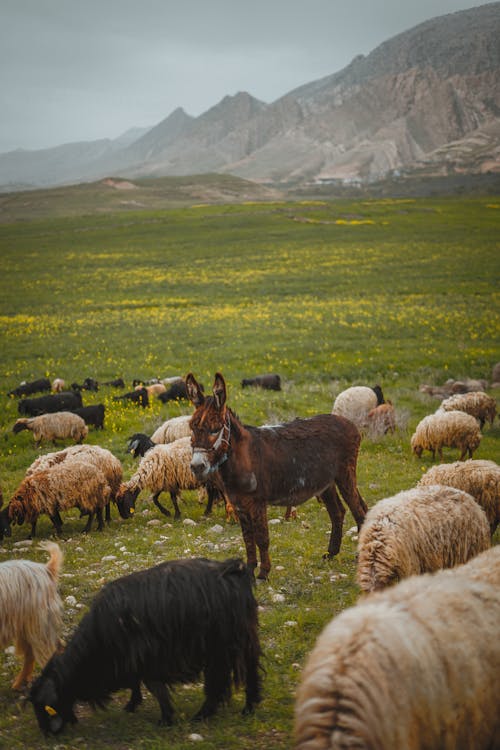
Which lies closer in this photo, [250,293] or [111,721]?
[111,721]

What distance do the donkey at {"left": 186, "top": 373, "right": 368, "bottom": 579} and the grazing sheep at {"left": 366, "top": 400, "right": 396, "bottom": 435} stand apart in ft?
22.4

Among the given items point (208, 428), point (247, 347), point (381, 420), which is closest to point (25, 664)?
point (208, 428)

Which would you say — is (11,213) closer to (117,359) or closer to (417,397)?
(117,359)

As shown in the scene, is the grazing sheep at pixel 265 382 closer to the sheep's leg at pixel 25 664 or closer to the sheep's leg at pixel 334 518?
the sheep's leg at pixel 334 518

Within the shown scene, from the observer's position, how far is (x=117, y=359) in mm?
26344

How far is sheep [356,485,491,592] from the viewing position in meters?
6.13

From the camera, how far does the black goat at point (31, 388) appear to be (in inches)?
817

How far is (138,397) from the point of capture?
19.4 metres

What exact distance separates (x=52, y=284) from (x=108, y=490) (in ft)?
140

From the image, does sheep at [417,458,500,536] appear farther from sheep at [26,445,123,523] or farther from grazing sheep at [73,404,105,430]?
grazing sheep at [73,404,105,430]

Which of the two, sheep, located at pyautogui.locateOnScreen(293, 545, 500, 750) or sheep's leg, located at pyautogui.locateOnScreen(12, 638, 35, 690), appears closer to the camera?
sheep, located at pyautogui.locateOnScreen(293, 545, 500, 750)

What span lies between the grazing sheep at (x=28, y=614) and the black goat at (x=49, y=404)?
12.5 metres

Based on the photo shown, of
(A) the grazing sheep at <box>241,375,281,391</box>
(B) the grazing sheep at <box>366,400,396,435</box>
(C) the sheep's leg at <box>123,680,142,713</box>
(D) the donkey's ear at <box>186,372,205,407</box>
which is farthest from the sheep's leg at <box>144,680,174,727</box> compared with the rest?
(A) the grazing sheep at <box>241,375,281,391</box>

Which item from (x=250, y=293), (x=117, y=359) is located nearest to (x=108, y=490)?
(x=117, y=359)
